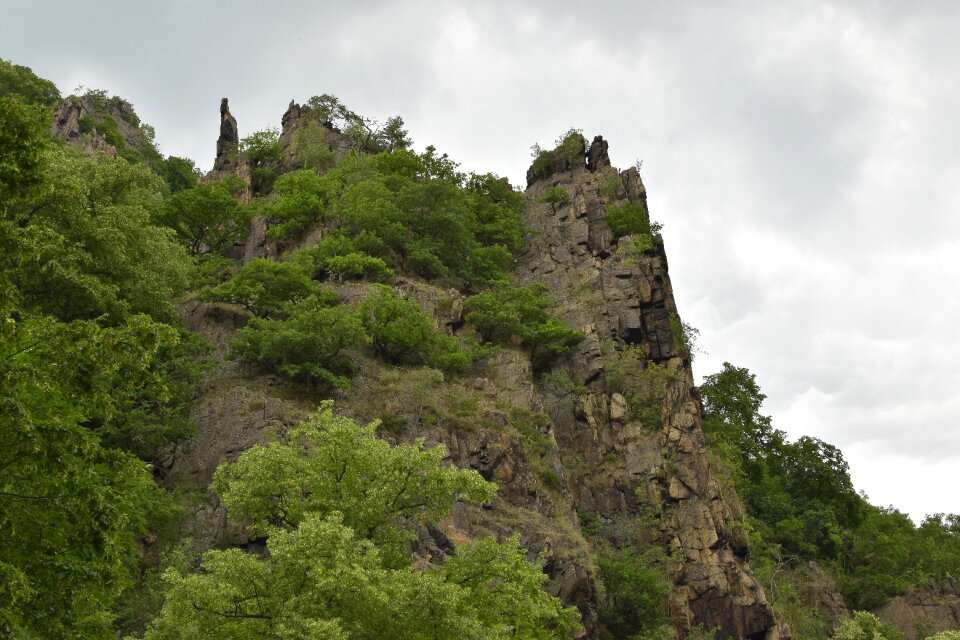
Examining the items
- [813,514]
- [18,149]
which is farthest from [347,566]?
[813,514]

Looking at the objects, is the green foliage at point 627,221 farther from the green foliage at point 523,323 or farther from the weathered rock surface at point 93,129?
the weathered rock surface at point 93,129

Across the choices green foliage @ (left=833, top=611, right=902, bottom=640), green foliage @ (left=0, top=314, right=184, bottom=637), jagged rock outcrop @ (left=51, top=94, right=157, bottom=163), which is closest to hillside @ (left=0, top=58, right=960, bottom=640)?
green foliage @ (left=0, top=314, right=184, bottom=637)

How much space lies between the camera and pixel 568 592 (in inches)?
1142

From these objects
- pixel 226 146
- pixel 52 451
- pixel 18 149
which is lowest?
pixel 52 451

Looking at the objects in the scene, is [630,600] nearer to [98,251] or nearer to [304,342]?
[304,342]

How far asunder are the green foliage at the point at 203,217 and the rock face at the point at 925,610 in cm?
5211

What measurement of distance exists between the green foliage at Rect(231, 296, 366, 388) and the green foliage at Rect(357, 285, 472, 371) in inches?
120

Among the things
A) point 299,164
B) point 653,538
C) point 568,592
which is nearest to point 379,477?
point 568,592

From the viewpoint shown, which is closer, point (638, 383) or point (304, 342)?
point (304, 342)

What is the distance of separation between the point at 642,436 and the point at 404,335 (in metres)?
15.2

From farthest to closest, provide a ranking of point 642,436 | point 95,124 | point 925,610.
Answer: point 95,124, point 925,610, point 642,436

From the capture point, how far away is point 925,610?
53188mm

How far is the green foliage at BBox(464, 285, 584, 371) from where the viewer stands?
45.9 metres

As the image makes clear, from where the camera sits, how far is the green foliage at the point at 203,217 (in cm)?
4972
